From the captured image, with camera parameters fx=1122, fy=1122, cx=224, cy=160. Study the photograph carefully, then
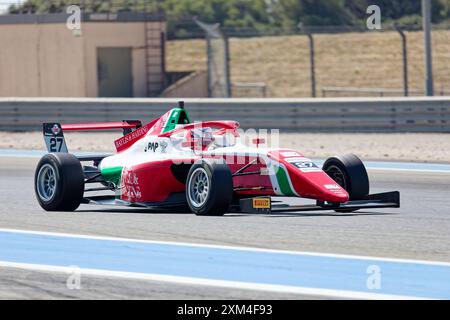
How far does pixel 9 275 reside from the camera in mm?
9031

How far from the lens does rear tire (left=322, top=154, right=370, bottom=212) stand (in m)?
12.5

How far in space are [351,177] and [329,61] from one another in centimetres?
3357

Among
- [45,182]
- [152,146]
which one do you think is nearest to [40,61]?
[45,182]

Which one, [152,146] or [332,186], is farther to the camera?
[152,146]

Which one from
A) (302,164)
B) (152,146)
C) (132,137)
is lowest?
(302,164)

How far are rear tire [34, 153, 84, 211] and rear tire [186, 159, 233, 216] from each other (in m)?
1.53

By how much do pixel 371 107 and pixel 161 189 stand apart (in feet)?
38.7

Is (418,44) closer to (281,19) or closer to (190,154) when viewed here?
(281,19)

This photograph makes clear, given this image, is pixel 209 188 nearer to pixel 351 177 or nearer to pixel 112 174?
pixel 351 177

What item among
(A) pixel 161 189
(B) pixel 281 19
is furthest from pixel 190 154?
(B) pixel 281 19

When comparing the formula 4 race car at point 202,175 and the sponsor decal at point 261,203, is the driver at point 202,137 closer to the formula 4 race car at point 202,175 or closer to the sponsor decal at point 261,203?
the formula 4 race car at point 202,175

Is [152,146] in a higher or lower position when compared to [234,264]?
higher

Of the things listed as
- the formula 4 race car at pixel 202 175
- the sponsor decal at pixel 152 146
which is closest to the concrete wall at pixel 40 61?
the formula 4 race car at pixel 202 175

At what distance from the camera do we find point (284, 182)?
1176cm
